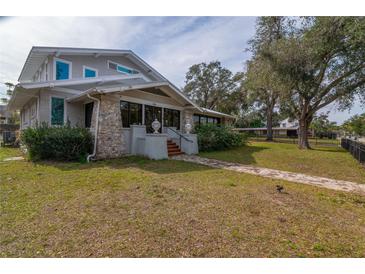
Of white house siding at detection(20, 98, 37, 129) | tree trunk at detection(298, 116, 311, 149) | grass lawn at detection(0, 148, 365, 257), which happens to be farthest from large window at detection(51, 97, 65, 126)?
tree trunk at detection(298, 116, 311, 149)

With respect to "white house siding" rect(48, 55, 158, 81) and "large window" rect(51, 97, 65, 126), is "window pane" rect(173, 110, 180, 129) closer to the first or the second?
"white house siding" rect(48, 55, 158, 81)

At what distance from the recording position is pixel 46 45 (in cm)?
1030

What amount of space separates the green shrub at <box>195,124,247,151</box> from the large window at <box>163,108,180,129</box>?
1660 millimetres

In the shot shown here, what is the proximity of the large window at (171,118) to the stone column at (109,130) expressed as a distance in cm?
398

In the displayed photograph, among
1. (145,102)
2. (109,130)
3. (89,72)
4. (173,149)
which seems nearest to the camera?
(109,130)

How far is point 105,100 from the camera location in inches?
358

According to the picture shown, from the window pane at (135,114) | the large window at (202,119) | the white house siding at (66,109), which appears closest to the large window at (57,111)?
the white house siding at (66,109)

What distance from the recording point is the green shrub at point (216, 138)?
43.5ft

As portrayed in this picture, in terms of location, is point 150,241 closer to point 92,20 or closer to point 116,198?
point 116,198

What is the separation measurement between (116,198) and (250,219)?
110 inches

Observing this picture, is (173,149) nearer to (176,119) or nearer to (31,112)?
(176,119)

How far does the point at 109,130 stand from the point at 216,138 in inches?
297

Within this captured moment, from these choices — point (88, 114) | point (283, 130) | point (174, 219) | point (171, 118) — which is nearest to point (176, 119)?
point (171, 118)

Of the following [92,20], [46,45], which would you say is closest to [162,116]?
[46,45]
